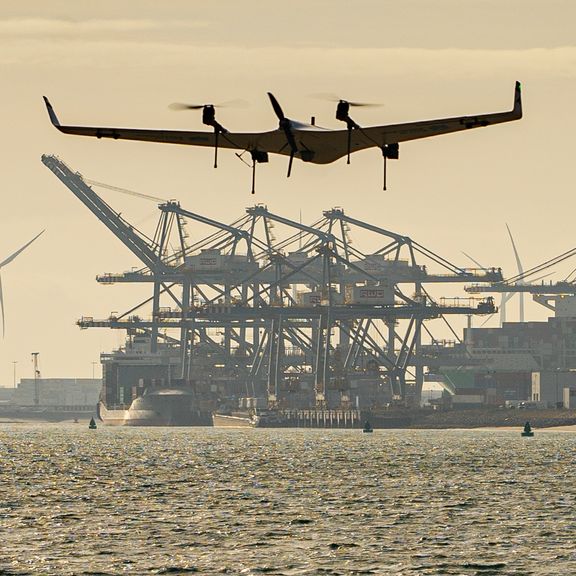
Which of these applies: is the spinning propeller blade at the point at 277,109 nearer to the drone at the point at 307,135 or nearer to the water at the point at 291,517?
the drone at the point at 307,135

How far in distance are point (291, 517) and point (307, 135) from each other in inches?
984

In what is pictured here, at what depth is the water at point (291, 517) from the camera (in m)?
71.4

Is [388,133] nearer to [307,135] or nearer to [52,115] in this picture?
[307,135]

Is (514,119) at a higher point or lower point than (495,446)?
higher

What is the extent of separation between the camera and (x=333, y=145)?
3130 inches

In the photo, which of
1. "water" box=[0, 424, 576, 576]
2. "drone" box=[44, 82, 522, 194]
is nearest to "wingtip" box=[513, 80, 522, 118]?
"drone" box=[44, 82, 522, 194]

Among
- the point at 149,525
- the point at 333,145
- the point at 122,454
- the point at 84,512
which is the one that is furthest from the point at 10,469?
the point at 333,145

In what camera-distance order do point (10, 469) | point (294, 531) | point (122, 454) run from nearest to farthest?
point (294, 531)
point (10, 469)
point (122, 454)

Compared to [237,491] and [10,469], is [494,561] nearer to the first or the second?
[237,491]

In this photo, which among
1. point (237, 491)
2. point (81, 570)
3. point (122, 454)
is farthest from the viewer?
point (122, 454)

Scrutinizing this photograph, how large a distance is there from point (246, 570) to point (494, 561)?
11.1 meters

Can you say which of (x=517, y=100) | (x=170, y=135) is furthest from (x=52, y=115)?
(x=517, y=100)

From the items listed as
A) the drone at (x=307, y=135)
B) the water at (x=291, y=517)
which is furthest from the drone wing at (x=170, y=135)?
the water at (x=291, y=517)

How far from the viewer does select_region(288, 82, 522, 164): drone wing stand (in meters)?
77.6
